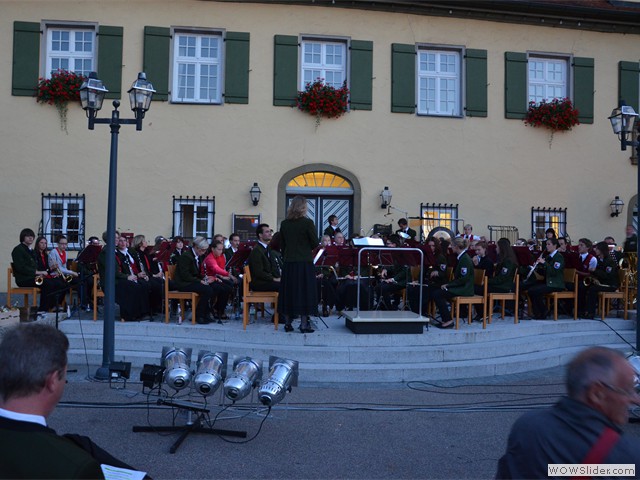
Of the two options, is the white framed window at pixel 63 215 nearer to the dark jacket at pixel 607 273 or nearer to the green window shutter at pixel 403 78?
the green window shutter at pixel 403 78

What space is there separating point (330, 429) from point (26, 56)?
1305 centimetres

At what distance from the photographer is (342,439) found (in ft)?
19.7

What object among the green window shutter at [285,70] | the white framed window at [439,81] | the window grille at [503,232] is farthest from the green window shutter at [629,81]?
the green window shutter at [285,70]

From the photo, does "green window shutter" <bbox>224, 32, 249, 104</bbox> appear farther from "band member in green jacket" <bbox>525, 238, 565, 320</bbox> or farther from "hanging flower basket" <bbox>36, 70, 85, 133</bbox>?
"band member in green jacket" <bbox>525, 238, 565, 320</bbox>

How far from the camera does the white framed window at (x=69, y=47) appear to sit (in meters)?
15.9

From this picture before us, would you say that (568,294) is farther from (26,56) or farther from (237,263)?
(26,56)

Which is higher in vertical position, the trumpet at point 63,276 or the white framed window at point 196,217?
the white framed window at point 196,217

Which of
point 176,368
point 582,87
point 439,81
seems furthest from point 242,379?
point 582,87

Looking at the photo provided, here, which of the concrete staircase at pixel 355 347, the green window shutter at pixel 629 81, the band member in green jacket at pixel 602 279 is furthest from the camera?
the green window shutter at pixel 629 81

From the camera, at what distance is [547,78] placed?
17984mm

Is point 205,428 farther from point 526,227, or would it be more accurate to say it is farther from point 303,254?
point 526,227

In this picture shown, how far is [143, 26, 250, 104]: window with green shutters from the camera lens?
52.1 feet

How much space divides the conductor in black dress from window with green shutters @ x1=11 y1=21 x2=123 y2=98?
850 centimetres

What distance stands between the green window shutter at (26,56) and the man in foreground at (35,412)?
1494 cm
